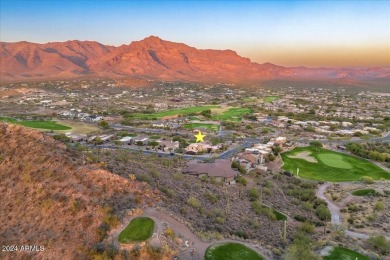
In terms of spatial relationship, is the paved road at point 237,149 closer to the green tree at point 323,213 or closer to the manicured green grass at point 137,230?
the green tree at point 323,213

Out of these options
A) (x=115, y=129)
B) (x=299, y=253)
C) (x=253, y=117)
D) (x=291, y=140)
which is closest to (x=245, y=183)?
(x=299, y=253)

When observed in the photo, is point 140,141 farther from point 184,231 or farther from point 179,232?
point 179,232

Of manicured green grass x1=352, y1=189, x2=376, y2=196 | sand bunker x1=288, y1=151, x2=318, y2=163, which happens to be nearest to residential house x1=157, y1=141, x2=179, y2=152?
sand bunker x1=288, y1=151, x2=318, y2=163

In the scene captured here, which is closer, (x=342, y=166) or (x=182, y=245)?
(x=182, y=245)

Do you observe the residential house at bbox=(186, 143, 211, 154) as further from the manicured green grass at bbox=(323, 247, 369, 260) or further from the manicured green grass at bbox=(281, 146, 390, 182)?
the manicured green grass at bbox=(323, 247, 369, 260)

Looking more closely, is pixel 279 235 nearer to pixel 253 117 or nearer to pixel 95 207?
pixel 95 207

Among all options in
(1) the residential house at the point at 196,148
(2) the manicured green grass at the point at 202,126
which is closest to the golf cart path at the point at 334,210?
(1) the residential house at the point at 196,148
